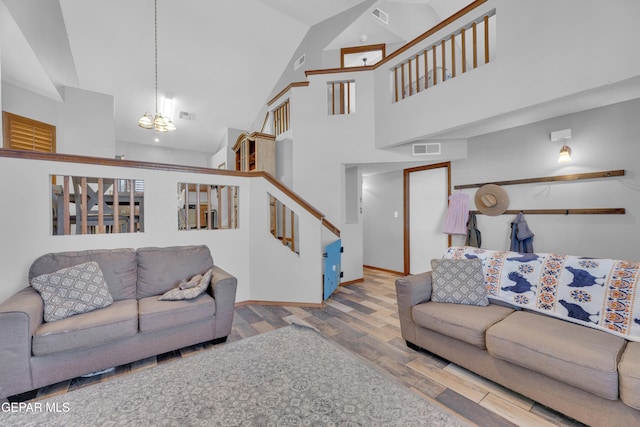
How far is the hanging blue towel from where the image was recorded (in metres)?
3.28

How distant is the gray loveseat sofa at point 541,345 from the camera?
1.34 meters

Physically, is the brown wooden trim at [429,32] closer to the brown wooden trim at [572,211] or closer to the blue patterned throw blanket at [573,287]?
the brown wooden trim at [572,211]

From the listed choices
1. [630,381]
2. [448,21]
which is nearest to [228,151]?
[448,21]

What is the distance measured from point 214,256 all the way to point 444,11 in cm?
584

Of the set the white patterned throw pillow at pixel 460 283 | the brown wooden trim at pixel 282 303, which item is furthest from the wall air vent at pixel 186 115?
the white patterned throw pillow at pixel 460 283

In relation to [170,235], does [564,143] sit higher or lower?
higher

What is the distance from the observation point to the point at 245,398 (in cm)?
160

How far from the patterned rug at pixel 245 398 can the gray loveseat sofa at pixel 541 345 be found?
0.56 metres

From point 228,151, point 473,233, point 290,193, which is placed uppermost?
point 228,151

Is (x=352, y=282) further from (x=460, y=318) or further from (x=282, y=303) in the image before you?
(x=460, y=318)

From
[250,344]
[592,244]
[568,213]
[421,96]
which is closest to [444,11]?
[421,96]

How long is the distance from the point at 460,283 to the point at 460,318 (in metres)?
0.41

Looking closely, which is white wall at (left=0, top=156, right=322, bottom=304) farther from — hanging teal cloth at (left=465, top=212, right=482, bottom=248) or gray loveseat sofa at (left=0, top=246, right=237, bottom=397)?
hanging teal cloth at (left=465, top=212, right=482, bottom=248)

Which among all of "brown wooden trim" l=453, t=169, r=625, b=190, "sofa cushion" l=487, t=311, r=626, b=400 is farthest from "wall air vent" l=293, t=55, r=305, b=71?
"sofa cushion" l=487, t=311, r=626, b=400
